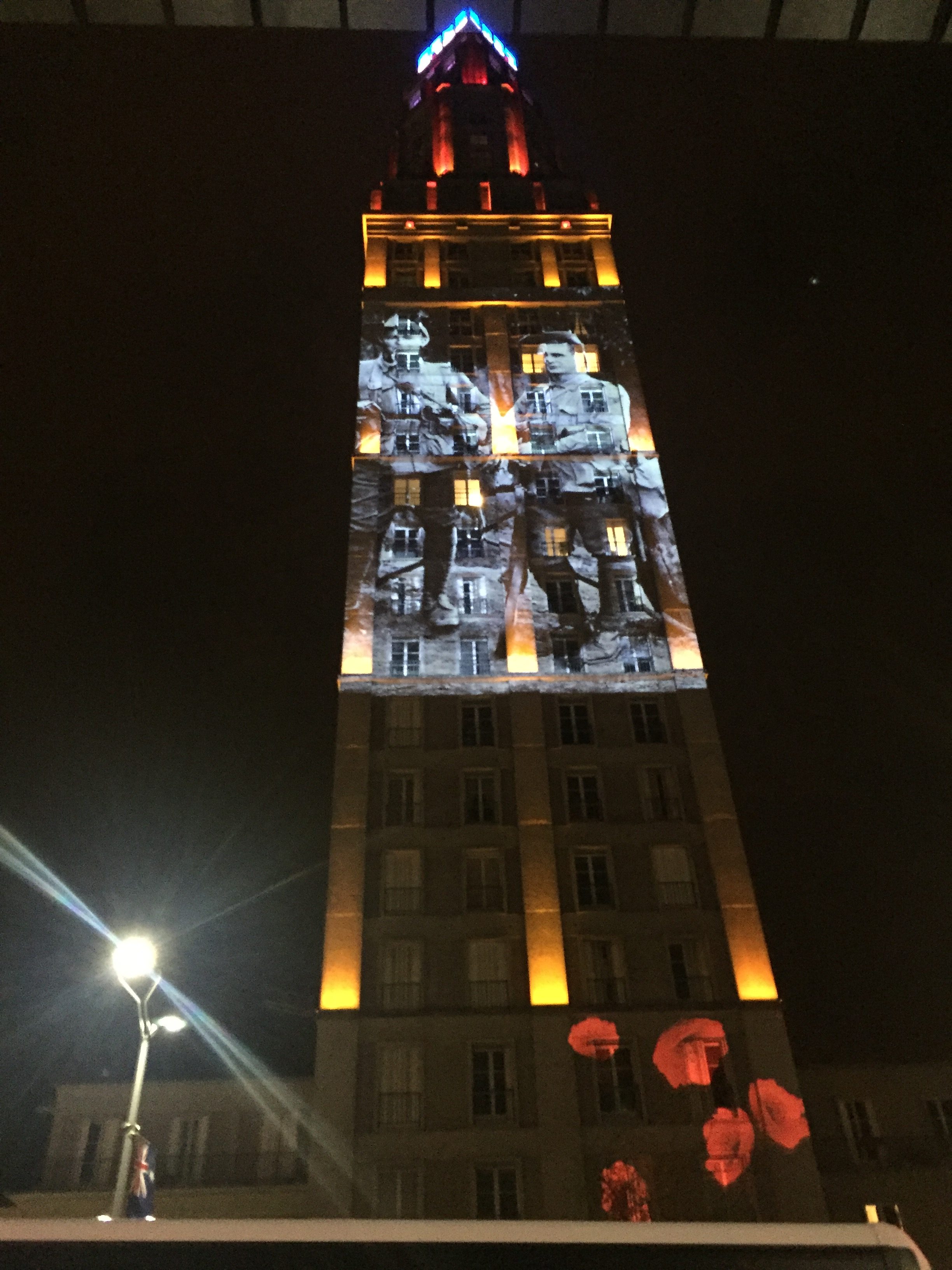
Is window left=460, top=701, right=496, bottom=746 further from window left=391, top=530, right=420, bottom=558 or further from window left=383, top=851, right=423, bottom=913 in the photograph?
window left=391, top=530, right=420, bottom=558

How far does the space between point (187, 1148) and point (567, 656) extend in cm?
2038

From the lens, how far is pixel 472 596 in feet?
119

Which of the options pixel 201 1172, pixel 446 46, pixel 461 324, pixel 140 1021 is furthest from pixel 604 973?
pixel 446 46

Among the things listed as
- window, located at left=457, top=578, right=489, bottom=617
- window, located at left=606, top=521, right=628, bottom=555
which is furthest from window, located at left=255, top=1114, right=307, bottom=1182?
window, located at left=606, top=521, right=628, bottom=555

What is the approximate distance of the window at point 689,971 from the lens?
27.3 meters

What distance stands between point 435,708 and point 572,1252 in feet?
96.7

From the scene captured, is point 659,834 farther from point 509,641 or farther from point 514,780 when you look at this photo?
point 509,641

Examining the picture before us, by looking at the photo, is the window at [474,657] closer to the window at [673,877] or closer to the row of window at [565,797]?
the row of window at [565,797]

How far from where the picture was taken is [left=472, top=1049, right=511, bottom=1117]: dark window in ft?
82.7

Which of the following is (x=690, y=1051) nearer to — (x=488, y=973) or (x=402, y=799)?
(x=488, y=973)

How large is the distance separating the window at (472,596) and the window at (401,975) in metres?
12.7

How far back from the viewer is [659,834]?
30.6 metres

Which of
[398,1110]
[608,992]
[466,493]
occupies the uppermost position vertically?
[466,493]

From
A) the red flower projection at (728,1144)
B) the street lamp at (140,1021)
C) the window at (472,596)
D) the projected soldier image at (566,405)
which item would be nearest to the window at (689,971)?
the red flower projection at (728,1144)
